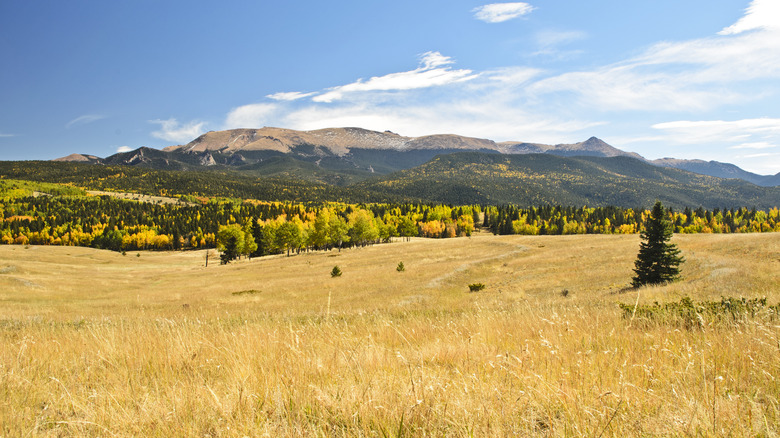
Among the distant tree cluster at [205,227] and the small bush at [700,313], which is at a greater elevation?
the small bush at [700,313]

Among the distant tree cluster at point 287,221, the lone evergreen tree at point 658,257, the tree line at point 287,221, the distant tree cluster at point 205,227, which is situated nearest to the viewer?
the lone evergreen tree at point 658,257

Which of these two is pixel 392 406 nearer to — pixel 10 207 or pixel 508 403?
pixel 508 403

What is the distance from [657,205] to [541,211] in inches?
5895

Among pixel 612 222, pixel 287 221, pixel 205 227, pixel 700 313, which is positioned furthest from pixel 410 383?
pixel 612 222

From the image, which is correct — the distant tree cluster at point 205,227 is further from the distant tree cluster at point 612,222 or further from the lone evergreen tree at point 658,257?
the lone evergreen tree at point 658,257

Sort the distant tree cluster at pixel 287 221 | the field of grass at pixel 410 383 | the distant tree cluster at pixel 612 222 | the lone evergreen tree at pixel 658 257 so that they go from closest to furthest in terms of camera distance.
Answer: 1. the field of grass at pixel 410 383
2. the lone evergreen tree at pixel 658 257
3. the distant tree cluster at pixel 287 221
4. the distant tree cluster at pixel 612 222

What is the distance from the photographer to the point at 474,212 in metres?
184

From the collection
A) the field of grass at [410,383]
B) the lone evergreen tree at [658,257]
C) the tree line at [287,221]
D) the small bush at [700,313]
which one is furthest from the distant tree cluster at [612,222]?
the field of grass at [410,383]

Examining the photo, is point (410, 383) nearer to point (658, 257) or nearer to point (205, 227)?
point (658, 257)

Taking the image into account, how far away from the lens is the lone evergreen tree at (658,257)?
23375mm

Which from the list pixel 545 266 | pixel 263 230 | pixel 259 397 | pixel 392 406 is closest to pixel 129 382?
pixel 259 397

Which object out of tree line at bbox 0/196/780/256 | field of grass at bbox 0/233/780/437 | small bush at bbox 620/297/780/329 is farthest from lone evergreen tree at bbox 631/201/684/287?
tree line at bbox 0/196/780/256

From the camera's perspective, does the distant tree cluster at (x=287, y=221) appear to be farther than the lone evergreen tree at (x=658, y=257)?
Yes

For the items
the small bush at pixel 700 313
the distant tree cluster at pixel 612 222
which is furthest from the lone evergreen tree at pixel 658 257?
the distant tree cluster at pixel 612 222
